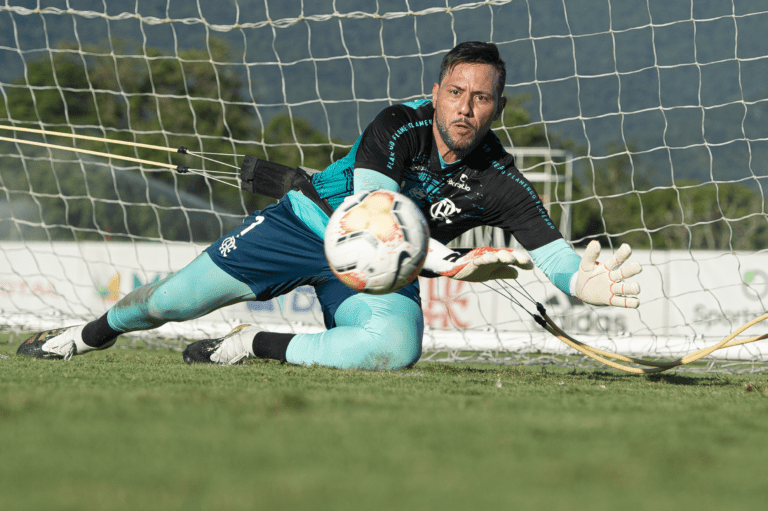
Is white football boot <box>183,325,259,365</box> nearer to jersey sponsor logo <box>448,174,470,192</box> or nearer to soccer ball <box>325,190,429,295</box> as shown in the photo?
soccer ball <box>325,190,429,295</box>

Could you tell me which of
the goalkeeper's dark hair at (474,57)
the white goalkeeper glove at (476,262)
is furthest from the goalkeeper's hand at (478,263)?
the goalkeeper's dark hair at (474,57)

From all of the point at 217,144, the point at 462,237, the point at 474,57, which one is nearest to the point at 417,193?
the point at 474,57

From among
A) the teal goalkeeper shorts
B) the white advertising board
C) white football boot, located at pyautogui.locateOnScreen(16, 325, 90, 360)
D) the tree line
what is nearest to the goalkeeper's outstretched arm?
the teal goalkeeper shorts

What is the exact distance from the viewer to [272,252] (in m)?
3.41

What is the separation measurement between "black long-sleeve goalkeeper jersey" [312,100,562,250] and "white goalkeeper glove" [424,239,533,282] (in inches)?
19.1

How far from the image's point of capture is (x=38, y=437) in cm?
158

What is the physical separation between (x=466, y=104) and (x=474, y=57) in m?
0.22

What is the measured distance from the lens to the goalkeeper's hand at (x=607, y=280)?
284cm

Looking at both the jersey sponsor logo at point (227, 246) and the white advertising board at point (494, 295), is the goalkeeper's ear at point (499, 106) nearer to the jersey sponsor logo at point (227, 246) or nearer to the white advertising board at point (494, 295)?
the jersey sponsor logo at point (227, 246)

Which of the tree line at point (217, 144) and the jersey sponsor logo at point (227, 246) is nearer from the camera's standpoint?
the jersey sponsor logo at point (227, 246)

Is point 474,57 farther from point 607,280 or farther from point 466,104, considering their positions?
point 607,280

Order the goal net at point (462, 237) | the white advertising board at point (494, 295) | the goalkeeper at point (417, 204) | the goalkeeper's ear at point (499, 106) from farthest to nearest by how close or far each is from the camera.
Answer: the white advertising board at point (494, 295) → the goal net at point (462, 237) → the goalkeeper's ear at point (499, 106) → the goalkeeper at point (417, 204)

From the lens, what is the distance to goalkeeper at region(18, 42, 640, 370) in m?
3.22

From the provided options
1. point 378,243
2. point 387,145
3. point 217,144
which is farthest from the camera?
point 217,144
